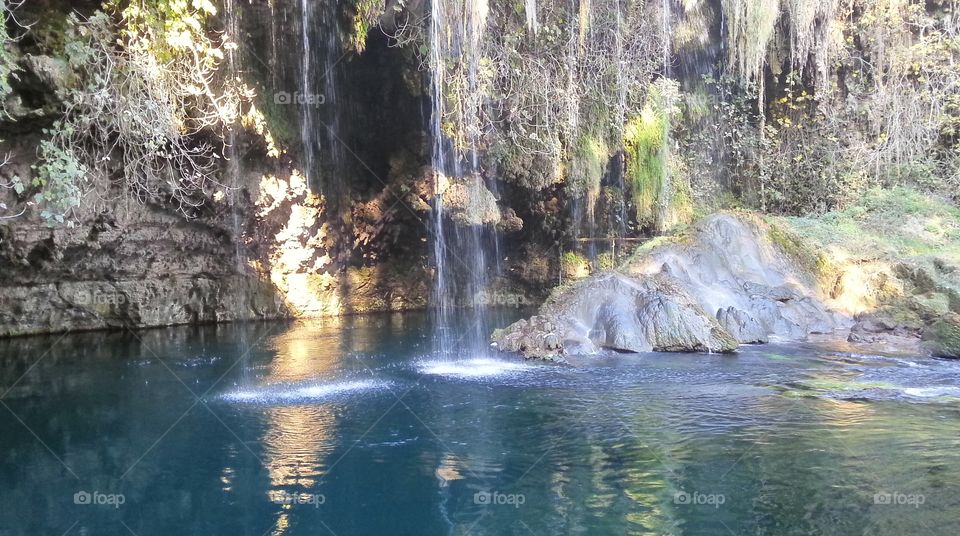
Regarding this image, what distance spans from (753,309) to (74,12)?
1240 cm

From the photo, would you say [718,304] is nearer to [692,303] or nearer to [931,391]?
[692,303]

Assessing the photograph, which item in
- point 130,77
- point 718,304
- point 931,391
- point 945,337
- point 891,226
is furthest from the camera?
point 891,226

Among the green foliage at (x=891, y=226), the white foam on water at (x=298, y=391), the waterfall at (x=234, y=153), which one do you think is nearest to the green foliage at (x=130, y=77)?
the waterfall at (x=234, y=153)

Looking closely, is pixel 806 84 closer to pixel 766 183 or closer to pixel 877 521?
pixel 766 183

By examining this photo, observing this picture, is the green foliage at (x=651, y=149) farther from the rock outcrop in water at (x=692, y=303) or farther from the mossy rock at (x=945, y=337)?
the mossy rock at (x=945, y=337)

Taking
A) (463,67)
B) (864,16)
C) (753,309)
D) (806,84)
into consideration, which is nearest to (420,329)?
(463,67)

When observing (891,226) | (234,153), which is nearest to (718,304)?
(891,226)

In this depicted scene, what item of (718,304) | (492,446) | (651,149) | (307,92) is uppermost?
(307,92)

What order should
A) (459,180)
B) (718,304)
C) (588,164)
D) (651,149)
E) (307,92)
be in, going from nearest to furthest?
(718,304)
(307,92)
(459,180)
(588,164)
(651,149)

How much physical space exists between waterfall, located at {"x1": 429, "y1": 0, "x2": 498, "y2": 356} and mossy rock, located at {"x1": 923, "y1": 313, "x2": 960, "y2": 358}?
23.1 ft

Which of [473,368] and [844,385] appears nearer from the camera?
[844,385]

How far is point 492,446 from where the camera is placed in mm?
6785

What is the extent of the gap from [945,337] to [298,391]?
9557mm

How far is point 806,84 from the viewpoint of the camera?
776 inches
